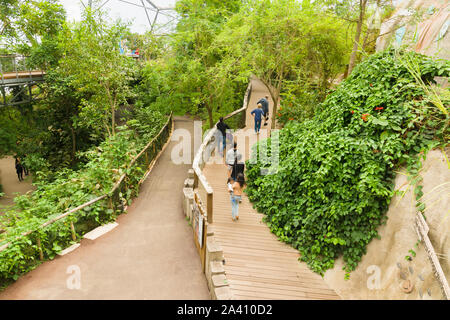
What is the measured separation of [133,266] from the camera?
635 cm

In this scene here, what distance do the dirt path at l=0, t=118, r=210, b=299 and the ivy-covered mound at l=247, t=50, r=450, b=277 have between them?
8.46ft

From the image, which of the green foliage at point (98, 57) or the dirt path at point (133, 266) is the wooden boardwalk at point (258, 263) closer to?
the dirt path at point (133, 266)

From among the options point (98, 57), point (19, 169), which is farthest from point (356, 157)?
point (19, 169)

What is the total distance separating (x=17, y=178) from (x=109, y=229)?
15384mm

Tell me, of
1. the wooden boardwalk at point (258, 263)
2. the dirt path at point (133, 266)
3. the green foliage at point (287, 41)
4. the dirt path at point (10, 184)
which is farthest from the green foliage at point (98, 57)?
the wooden boardwalk at point (258, 263)

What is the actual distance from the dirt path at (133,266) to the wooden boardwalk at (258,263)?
78cm

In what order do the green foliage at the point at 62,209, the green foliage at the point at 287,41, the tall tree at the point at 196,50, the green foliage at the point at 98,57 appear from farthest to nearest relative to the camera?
the tall tree at the point at 196,50
the green foliage at the point at 98,57
the green foliage at the point at 287,41
the green foliage at the point at 62,209

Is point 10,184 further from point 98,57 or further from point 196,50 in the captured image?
point 196,50

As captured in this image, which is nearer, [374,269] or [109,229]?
[374,269]

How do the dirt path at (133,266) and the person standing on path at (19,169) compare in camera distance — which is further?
the person standing on path at (19,169)

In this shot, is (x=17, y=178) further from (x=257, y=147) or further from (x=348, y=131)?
(x=348, y=131)

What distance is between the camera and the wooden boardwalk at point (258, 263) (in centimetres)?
546
